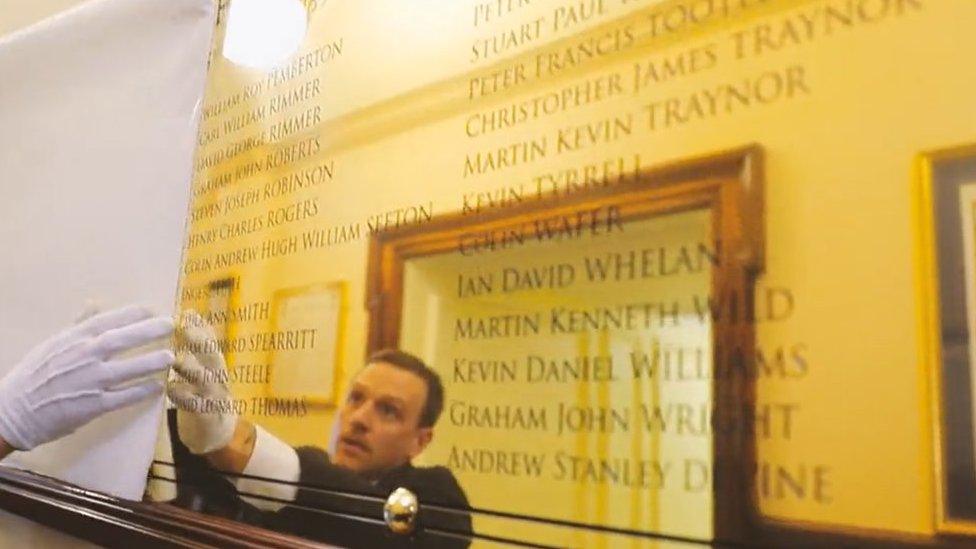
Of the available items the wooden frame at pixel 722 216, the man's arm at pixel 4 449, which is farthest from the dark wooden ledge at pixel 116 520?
the wooden frame at pixel 722 216

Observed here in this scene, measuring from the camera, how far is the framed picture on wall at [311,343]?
66 cm

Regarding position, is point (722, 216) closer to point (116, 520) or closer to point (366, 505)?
point (366, 505)

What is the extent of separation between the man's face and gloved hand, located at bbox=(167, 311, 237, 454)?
0.50 ft

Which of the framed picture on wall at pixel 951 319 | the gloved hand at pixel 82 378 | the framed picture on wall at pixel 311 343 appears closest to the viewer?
the framed picture on wall at pixel 951 319

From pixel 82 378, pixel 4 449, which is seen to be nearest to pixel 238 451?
pixel 82 378

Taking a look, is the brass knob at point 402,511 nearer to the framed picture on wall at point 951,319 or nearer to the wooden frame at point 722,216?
the wooden frame at point 722,216

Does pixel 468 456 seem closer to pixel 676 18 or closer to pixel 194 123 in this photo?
pixel 676 18

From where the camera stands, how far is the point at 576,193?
0.52 meters

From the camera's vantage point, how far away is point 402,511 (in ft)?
1.84

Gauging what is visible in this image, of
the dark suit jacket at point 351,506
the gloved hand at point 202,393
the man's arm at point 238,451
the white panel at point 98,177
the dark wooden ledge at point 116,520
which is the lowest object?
the dark wooden ledge at point 116,520

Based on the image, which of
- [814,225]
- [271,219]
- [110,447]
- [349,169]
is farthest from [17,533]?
[814,225]

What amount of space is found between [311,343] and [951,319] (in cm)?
46

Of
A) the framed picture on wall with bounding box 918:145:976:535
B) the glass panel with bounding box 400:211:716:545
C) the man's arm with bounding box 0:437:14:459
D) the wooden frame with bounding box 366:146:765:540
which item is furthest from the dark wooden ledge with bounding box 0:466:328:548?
the framed picture on wall with bounding box 918:145:976:535

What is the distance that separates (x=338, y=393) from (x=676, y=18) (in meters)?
0.36
